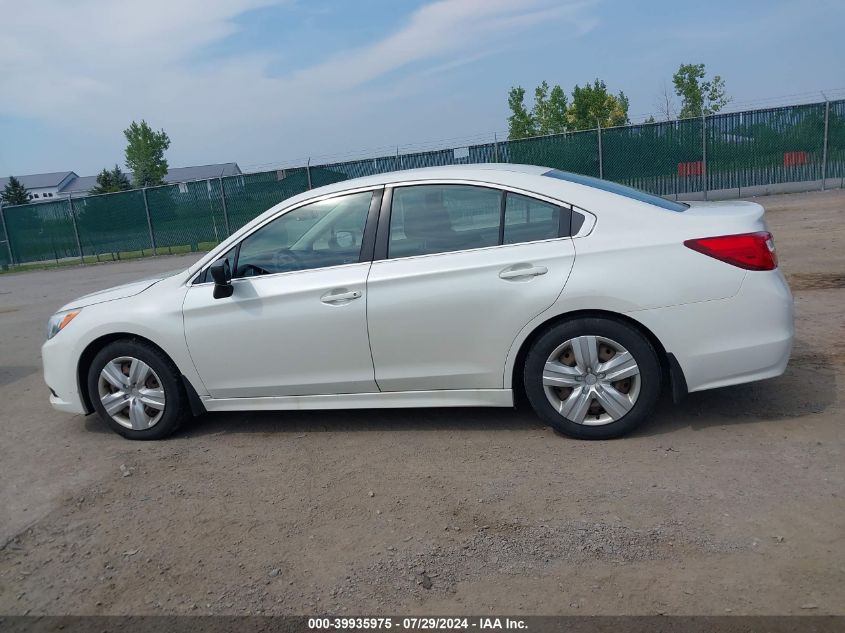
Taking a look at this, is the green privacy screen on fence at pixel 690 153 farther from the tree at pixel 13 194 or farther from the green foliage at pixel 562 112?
the tree at pixel 13 194

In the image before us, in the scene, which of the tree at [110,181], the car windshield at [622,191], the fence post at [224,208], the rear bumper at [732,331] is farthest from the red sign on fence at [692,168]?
the tree at [110,181]

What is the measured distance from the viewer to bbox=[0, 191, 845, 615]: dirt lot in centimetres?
289

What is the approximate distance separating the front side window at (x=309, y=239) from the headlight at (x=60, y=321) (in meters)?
1.29

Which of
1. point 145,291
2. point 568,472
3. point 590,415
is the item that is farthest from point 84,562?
point 590,415

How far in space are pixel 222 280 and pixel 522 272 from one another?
188 centimetres

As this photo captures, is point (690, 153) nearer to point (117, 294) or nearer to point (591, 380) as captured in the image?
point (591, 380)

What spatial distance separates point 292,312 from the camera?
4.51m

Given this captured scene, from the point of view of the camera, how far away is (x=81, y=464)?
15.4 ft

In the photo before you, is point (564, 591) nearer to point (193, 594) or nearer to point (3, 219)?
point (193, 594)

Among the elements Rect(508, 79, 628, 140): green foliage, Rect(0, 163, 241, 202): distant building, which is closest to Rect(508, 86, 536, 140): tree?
Rect(508, 79, 628, 140): green foliage

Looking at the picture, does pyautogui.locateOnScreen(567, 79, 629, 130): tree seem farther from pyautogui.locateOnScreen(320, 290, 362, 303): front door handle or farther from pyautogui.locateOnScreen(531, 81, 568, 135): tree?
pyautogui.locateOnScreen(320, 290, 362, 303): front door handle

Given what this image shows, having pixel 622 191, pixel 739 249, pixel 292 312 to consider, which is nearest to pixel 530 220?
pixel 622 191

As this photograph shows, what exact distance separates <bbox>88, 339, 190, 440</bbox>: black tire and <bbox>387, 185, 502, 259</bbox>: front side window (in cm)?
171

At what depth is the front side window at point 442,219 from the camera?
4.38 m
